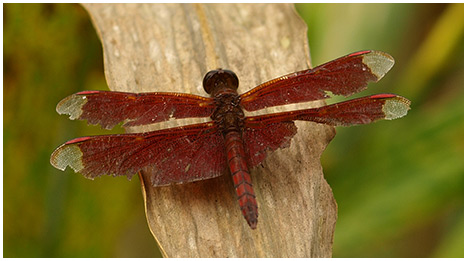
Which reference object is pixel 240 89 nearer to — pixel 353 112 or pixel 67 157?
pixel 353 112

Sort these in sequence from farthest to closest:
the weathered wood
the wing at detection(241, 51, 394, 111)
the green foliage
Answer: the green foliage → the wing at detection(241, 51, 394, 111) → the weathered wood

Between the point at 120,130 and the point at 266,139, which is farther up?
the point at 120,130

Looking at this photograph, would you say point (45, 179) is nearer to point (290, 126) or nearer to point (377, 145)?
point (290, 126)

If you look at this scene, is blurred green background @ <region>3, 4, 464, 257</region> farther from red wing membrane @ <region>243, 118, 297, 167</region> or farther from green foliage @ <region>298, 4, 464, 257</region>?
red wing membrane @ <region>243, 118, 297, 167</region>

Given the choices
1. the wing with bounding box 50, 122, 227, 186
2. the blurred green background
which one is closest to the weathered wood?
the wing with bounding box 50, 122, 227, 186

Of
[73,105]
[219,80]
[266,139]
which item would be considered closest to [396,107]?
[266,139]

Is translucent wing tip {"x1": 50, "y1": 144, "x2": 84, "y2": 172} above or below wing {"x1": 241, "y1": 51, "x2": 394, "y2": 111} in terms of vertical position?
below

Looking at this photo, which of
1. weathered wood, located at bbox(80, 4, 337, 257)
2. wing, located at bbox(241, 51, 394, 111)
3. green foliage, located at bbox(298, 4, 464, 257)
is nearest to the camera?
weathered wood, located at bbox(80, 4, 337, 257)
